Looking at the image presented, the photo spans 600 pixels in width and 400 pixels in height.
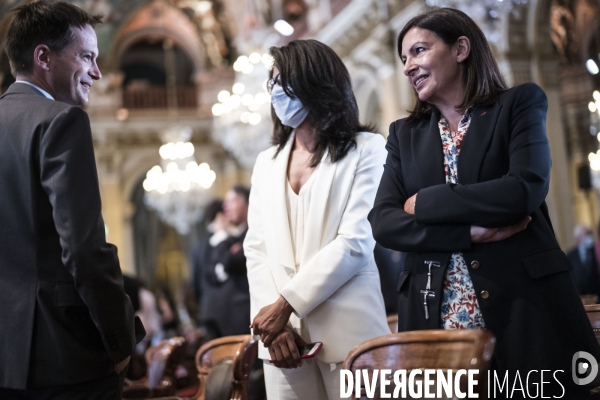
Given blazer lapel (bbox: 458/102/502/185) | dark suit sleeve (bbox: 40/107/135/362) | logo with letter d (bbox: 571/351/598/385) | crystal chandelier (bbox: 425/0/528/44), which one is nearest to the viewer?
logo with letter d (bbox: 571/351/598/385)

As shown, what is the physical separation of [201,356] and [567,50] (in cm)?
1021

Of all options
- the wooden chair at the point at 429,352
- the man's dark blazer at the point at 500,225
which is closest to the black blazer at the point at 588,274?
the man's dark blazer at the point at 500,225

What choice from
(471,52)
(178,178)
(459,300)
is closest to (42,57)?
(471,52)

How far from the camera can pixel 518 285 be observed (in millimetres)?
2033

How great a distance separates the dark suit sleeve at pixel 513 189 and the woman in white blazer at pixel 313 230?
46cm

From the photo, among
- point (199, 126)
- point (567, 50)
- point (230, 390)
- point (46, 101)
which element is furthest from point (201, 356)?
point (199, 126)

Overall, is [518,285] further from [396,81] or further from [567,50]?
[567,50]

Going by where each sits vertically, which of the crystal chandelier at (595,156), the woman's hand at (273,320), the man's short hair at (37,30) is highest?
the crystal chandelier at (595,156)

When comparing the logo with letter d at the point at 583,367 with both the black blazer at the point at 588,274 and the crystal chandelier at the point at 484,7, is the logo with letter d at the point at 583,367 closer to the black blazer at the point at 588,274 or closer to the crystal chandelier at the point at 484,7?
the black blazer at the point at 588,274

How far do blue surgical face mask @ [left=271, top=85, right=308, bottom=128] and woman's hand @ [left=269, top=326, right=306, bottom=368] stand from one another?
80cm

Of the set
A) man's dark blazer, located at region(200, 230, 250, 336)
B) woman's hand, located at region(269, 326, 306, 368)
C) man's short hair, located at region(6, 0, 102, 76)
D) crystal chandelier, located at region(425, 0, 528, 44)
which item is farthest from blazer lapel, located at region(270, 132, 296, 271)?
crystal chandelier, located at region(425, 0, 528, 44)

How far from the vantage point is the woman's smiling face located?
236cm

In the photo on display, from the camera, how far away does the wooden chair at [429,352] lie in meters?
1.65

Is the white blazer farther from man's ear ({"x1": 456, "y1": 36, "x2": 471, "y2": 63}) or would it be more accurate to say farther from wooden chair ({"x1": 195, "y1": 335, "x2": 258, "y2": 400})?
man's ear ({"x1": 456, "y1": 36, "x2": 471, "y2": 63})
